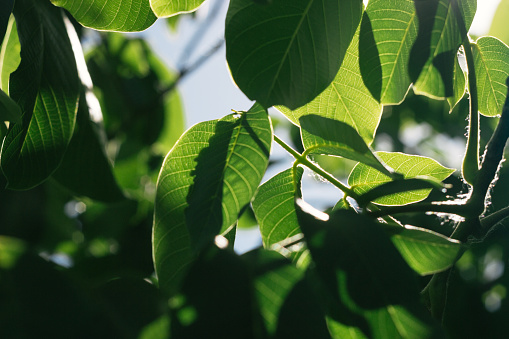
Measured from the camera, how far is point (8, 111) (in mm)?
607

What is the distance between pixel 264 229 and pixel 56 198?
157cm

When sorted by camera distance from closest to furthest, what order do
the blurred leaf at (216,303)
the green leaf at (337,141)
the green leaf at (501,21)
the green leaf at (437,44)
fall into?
the blurred leaf at (216,303) < the green leaf at (337,141) < the green leaf at (437,44) < the green leaf at (501,21)

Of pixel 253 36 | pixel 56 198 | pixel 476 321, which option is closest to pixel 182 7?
pixel 253 36

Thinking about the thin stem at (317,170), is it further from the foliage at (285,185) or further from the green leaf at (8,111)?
the green leaf at (8,111)

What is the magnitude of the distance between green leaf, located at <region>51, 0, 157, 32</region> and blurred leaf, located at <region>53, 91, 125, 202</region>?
222 mm

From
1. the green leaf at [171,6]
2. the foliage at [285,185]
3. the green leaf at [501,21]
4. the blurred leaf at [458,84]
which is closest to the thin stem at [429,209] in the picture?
the foliage at [285,185]

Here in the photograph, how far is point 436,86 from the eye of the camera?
73 centimetres

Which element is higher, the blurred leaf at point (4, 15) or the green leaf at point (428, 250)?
the blurred leaf at point (4, 15)

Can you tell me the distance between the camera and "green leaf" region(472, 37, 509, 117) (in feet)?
2.72

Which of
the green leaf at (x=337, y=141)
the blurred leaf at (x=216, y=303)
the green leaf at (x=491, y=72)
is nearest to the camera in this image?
the blurred leaf at (x=216, y=303)

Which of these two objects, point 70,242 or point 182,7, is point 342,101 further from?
point 70,242

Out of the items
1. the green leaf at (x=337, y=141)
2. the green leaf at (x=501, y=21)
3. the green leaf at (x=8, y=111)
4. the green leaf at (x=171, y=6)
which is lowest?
the green leaf at (x=8, y=111)

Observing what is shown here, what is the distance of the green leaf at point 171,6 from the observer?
2.06 feet

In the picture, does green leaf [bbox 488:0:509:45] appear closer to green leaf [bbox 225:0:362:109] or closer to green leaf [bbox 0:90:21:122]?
green leaf [bbox 225:0:362:109]
